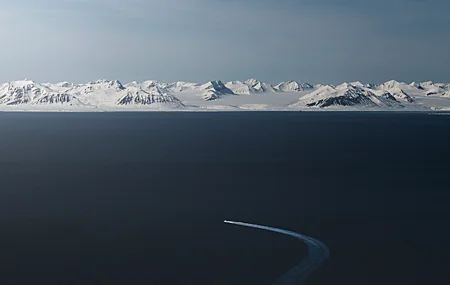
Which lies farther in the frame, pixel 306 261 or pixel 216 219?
pixel 216 219

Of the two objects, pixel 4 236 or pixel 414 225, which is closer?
pixel 4 236

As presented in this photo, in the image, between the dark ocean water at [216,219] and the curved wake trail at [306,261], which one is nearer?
the curved wake trail at [306,261]

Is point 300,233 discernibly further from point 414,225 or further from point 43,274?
point 43,274

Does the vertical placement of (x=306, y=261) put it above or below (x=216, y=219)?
below

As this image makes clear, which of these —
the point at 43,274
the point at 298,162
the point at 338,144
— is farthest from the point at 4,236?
the point at 338,144
